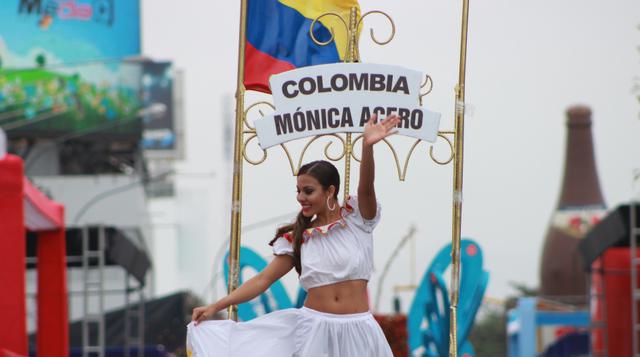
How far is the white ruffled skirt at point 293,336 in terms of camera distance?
739cm

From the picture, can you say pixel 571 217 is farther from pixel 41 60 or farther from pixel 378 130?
pixel 378 130

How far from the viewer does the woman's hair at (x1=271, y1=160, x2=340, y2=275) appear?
740cm

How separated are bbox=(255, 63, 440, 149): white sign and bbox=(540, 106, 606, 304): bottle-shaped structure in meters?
32.4

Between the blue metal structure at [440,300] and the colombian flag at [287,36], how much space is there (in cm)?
477

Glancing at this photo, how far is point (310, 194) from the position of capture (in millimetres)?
7395

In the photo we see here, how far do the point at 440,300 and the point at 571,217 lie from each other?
2704 cm

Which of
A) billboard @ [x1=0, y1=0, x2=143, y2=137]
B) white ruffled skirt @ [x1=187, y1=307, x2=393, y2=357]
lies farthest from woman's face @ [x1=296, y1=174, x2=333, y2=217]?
billboard @ [x1=0, y1=0, x2=143, y2=137]

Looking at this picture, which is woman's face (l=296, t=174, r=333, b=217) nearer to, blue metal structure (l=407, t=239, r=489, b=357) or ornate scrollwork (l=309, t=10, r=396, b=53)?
ornate scrollwork (l=309, t=10, r=396, b=53)

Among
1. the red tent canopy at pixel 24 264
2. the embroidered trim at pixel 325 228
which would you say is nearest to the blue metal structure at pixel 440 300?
the red tent canopy at pixel 24 264

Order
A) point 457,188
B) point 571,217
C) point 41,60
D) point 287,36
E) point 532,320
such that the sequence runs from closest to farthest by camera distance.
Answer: point 457,188 < point 287,36 < point 532,320 < point 571,217 < point 41,60

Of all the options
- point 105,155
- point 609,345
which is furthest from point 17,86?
point 609,345

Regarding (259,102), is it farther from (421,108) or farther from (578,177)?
(578,177)

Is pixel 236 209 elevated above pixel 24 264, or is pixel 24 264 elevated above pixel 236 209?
pixel 236 209

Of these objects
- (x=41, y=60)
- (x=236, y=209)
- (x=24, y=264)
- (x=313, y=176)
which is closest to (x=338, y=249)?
(x=313, y=176)
